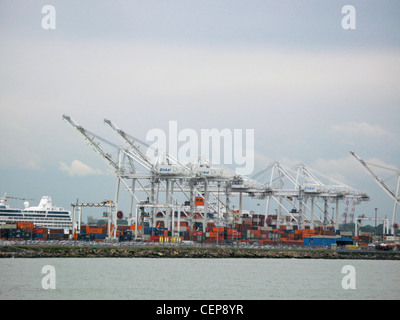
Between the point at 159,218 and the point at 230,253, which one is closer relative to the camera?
the point at 230,253

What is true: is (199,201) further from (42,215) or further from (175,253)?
(175,253)

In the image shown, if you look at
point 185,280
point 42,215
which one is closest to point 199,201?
point 42,215

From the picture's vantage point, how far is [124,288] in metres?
42.8

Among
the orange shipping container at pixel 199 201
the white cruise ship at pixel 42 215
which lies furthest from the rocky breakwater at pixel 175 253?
the white cruise ship at pixel 42 215

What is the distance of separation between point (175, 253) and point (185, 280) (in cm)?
2515

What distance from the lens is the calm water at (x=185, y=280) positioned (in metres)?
40.9

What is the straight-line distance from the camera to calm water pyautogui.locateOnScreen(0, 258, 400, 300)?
134ft

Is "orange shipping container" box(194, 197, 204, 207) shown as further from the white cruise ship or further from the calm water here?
the calm water

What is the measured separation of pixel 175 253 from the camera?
7306cm

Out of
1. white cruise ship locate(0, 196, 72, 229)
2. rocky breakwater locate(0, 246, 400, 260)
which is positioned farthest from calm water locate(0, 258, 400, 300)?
white cruise ship locate(0, 196, 72, 229)

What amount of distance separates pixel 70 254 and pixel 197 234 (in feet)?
92.0

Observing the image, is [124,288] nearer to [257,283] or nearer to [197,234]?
[257,283]

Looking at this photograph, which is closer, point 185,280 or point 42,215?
point 185,280
